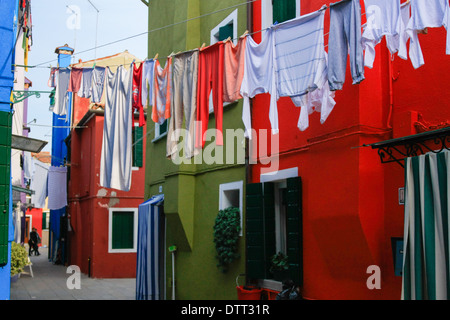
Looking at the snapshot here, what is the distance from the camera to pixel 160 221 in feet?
46.9

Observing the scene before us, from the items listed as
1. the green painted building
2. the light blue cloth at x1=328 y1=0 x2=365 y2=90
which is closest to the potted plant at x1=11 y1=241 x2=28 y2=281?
the green painted building

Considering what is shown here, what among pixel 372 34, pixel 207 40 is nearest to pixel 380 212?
pixel 372 34

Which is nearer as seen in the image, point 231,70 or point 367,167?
point 367,167

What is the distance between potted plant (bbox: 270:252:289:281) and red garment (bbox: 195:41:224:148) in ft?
8.15

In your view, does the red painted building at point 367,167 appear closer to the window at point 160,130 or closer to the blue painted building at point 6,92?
the blue painted building at point 6,92

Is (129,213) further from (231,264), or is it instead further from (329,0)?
(329,0)

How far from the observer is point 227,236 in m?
10.6

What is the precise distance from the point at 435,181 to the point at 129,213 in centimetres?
1738

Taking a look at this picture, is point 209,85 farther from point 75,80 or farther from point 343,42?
point 75,80

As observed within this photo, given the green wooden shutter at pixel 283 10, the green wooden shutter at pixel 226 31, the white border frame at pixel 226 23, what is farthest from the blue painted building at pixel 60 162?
the green wooden shutter at pixel 283 10

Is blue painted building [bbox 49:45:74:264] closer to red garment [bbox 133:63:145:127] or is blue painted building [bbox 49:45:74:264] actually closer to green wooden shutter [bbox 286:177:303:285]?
red garment [bbox 133:63:145:127]

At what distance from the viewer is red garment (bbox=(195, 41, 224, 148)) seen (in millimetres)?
7934

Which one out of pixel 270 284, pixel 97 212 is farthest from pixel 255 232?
pixel 97 212

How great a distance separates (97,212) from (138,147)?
3143mm
